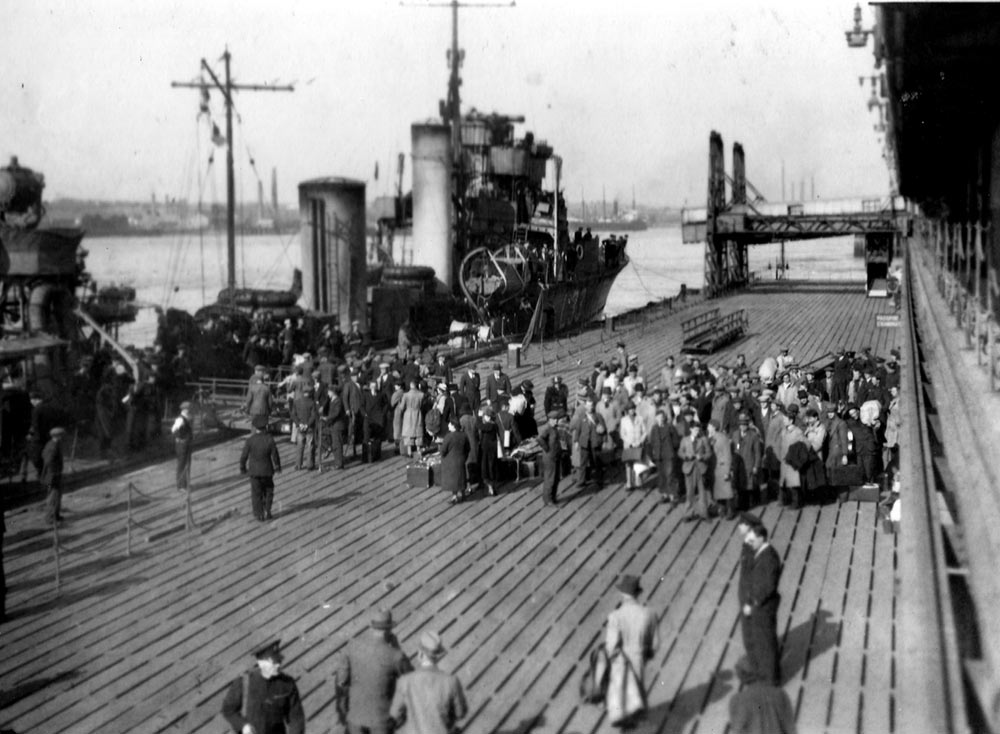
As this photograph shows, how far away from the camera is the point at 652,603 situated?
860cm

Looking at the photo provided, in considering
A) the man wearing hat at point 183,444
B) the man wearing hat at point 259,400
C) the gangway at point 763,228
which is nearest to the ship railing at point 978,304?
the man wearing hat at point 183,444

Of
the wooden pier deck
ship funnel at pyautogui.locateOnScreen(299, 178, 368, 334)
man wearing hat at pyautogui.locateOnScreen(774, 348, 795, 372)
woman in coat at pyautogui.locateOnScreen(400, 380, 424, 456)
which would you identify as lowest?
the wooden pier deck

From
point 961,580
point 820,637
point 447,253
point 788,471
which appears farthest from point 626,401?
point 447,253

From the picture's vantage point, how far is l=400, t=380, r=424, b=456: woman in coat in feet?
47.7

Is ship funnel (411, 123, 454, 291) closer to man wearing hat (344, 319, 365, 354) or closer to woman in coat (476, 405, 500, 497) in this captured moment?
man wearing hat (344, 319, 365, 354)

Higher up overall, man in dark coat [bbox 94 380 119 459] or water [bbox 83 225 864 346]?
water [bbox 83 225 864 346]

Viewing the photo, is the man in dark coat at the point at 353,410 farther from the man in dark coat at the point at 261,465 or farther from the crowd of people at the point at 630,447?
the man in dark coat at the point at 261,465

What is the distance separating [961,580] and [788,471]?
655 centimetres

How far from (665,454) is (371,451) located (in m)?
4.79

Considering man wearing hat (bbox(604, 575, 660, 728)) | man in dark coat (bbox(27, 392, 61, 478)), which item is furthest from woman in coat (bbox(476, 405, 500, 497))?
man wearing hat (bbox(604, 575, 660, 728))

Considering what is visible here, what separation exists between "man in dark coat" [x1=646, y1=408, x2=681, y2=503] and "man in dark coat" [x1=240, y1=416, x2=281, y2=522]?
450cm

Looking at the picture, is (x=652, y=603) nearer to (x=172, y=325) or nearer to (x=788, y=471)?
(x=788, y=471)

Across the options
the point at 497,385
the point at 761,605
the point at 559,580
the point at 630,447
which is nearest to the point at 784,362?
the point at 497,385

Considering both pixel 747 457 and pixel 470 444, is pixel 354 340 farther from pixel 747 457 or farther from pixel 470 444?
pixel 747 457
